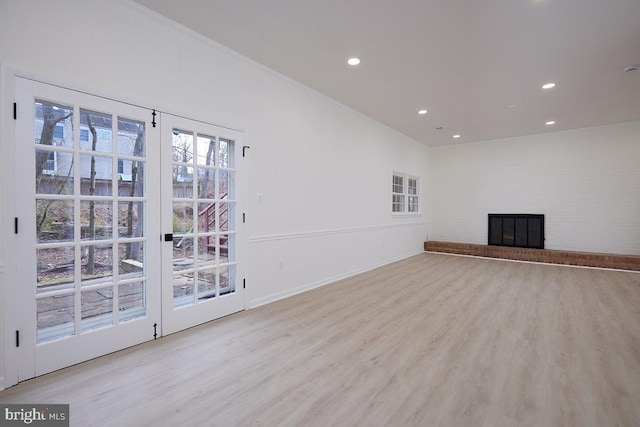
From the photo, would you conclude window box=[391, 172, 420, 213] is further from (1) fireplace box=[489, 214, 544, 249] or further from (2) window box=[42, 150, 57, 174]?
(2) window box=[42, 150, 57, 174]

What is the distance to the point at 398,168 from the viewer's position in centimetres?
707

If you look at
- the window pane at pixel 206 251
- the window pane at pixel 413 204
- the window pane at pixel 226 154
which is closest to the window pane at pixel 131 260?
the window pane at pixel 206 251

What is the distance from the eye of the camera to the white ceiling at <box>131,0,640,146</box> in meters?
2.69

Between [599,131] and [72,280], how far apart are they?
9.43 m

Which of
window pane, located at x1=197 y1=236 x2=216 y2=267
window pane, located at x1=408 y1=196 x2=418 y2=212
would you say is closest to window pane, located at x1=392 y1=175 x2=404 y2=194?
window pane, located at x1=408 y1=196 x2=418 y2=212

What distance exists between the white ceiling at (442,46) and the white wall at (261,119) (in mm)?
286

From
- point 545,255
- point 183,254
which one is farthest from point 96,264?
point 545,255

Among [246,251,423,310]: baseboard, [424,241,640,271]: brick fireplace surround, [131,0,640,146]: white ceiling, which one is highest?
[131,0,640,146]: white ceiling

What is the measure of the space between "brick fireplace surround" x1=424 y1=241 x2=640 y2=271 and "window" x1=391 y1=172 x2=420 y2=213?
4.25 feet

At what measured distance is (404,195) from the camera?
7504 mm

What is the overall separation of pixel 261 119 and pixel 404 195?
4.73 metres

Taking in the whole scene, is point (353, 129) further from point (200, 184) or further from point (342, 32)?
point (200, 184)

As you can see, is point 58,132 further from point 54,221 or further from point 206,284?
point 206,284

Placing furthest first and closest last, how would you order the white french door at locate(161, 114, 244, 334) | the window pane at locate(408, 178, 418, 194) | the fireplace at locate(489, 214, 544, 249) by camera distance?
1. the window pane at locate(408, 178, 418, 194)
2. the fireplace at locate(489, 214, 544, 249)
3. the white french door at locate(161, 114, 244, 334)
